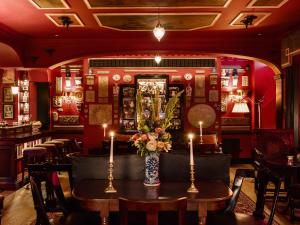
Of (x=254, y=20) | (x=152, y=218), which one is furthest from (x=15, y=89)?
(x=152, y=218)

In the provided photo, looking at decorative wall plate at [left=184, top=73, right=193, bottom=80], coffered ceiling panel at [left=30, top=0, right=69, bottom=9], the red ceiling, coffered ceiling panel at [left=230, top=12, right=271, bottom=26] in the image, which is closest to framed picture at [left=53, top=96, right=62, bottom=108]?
the red ceiling

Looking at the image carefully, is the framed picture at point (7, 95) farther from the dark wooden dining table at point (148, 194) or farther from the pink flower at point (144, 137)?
the pink flower at point (144, 137)

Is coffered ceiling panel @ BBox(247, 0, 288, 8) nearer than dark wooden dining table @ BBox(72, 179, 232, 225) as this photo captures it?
No

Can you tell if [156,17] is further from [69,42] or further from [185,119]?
[185,119]

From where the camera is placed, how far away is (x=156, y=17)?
Answer: 666 cm

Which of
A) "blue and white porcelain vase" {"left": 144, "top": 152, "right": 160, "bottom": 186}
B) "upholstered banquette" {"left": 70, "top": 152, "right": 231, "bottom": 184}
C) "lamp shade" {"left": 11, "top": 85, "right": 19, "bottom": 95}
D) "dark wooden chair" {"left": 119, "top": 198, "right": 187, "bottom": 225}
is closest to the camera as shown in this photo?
"dark wooden chair" {"left": 119, "top": 198, "right": 187, "bottom": 225}

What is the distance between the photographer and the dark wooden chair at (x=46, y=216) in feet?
9.84

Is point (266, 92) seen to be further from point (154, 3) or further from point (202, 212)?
point (202, 212)

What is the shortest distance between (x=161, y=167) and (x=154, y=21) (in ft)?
11.8

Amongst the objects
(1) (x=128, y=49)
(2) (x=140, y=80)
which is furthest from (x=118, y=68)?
(1) (x=128, y=49)

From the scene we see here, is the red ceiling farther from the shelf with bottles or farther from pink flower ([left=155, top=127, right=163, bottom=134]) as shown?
pink flower ([left=155, top=127, right=163, bottom=134])

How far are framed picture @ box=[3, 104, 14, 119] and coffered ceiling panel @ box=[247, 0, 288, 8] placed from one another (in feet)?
28.0

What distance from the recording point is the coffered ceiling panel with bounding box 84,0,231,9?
5723 mm

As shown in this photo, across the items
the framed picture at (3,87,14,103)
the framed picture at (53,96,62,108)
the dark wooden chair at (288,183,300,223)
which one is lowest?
the dark wooden chair at (288,183,300,223)
